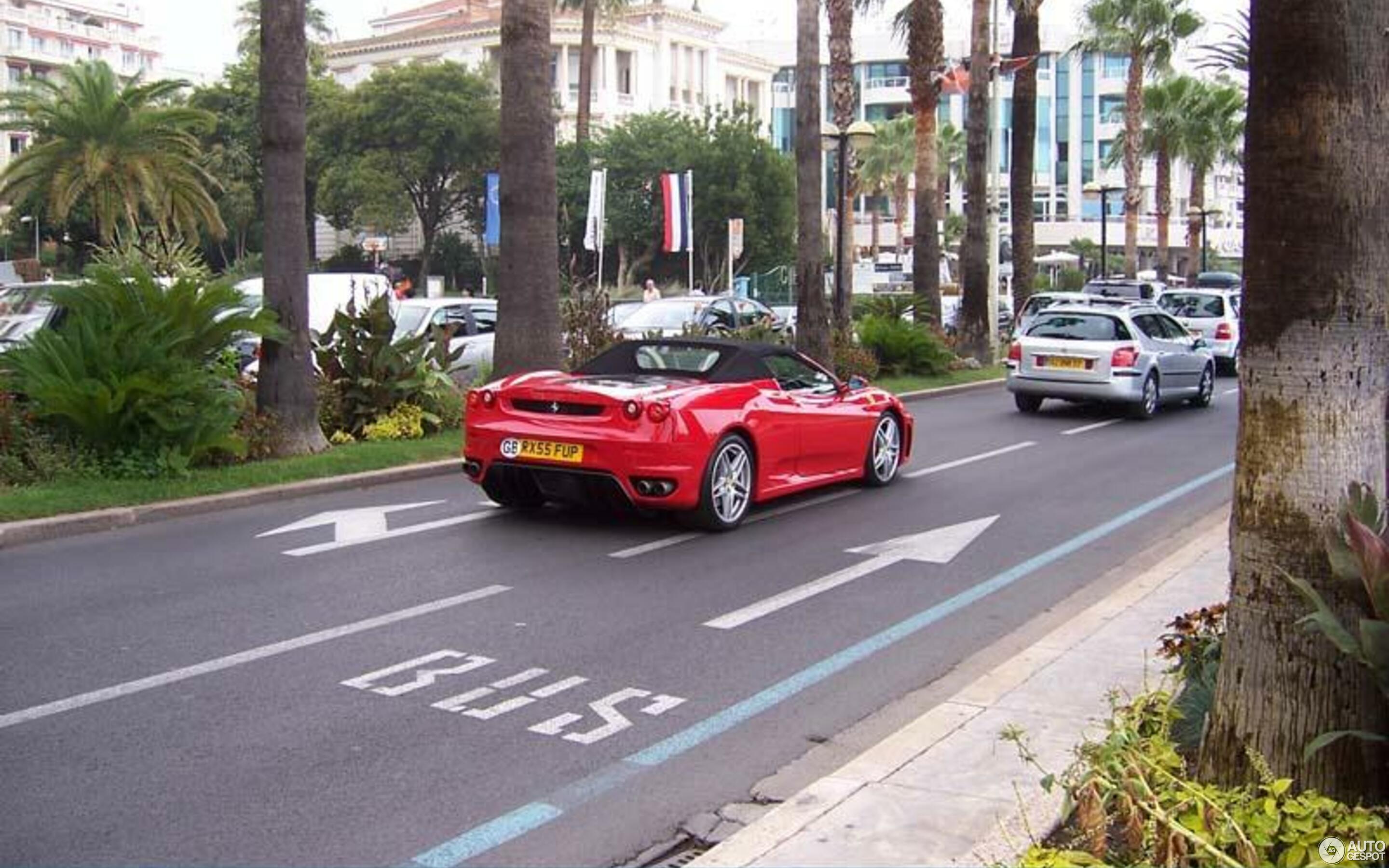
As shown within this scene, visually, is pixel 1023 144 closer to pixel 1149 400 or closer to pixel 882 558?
pixel 1149 400

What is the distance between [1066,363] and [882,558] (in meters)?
10.7

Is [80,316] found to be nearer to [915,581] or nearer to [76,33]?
[915,581]

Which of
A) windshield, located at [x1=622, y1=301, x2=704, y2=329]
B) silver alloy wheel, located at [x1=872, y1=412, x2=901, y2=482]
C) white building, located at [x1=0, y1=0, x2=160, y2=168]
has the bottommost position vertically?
silver alloy wheel, located at [x1=872, y1=412, x2=901, y2=482]

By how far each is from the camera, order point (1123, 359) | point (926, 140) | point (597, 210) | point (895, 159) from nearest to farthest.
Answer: point (1123, 359) → point (597, 210) → point (926, 140) → point (895, 159)

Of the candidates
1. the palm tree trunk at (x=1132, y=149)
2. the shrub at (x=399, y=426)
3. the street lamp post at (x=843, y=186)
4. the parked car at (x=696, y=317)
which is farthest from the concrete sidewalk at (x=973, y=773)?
the palm tree trunk at (x=1132, y=149)

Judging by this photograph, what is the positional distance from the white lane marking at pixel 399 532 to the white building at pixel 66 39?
92.2 meters

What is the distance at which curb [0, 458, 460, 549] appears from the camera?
10227mm

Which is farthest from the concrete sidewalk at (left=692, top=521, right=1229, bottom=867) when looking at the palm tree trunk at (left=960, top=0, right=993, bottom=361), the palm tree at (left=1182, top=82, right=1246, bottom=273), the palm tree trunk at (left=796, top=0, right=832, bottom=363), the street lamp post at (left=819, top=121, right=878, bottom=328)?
the palm tree at (left=1182, top=82, right=1246, bottom=273)

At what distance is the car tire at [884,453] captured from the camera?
42.5 feet

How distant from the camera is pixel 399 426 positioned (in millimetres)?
15375

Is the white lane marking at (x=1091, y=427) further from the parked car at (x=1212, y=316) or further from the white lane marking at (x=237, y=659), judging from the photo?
the white lane marking at (x=237, y=659)

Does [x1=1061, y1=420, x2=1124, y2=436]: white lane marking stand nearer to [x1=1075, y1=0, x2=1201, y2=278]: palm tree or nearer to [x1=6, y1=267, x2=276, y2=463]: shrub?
[x1=6, y1=267, x2=276, y2=463]: shrub

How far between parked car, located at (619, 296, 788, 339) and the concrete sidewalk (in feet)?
51.5

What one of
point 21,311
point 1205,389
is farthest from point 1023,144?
point 21,311
